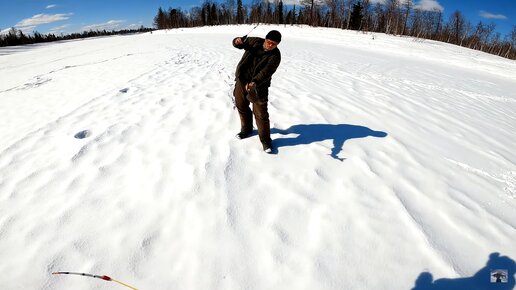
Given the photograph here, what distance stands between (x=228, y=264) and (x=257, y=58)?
2448mm

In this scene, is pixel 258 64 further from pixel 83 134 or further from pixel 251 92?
pixel 83 134

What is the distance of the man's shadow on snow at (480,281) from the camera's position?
216 cm

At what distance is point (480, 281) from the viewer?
2207 millimetres

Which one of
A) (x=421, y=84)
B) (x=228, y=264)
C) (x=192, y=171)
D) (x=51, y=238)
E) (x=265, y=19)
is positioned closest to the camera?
(x=228, y=264)

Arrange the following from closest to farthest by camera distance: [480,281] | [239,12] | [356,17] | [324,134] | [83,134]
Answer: [480,281] < [83,134] < [324,134] < [356,17] < [239,12]

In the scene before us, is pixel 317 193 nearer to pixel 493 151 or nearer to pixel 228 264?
pixel 228 264

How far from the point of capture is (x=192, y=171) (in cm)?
341

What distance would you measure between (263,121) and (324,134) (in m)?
1.24

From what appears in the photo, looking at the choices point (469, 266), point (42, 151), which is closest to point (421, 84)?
point (469, 266)

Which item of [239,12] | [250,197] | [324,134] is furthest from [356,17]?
[250,197]

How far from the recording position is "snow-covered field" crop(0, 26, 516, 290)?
2.26 meters

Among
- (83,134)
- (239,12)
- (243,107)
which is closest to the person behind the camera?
(243,107)

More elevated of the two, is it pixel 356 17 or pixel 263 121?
pixel 356 17

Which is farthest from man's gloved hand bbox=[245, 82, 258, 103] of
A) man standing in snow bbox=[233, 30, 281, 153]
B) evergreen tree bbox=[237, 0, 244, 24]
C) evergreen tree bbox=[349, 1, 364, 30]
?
evergreen tree bbox=[237, 0, 244, 24]
